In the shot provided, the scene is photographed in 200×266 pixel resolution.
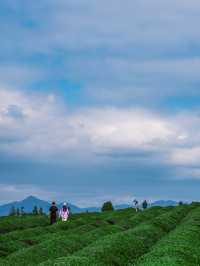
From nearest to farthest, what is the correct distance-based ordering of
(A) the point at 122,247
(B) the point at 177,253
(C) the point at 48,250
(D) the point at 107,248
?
(B) the point at 177,253
(D) the point at 107,248
(A) the point at 122,247
(C) the point at 48,250

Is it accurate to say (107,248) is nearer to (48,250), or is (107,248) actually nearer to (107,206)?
(48,250)

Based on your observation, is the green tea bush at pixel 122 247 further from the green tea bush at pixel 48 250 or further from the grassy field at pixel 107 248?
the green tea bush at pixel 48 250

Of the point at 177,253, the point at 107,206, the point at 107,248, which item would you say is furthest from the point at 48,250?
the point at 107,206

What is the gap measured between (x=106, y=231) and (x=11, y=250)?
490 inches

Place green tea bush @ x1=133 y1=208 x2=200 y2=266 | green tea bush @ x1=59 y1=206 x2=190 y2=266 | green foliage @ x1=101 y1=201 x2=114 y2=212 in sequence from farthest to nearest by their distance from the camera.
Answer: green foliage @ x1=101 y1=201 x2=114 y2=212, green tea bush @ x1=59 y1=206 x2=190 y2=266, green tea bush @ x1=133 y1=208 x2=200 y2=266

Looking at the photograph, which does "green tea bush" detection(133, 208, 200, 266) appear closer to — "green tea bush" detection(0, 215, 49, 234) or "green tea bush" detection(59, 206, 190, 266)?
"green tea bush" detection(59, 206, 190, 266)

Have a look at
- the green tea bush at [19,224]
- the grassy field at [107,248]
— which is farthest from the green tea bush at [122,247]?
the green tea bush at [19,224]

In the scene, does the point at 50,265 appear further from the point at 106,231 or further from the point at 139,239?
the point at 106,231

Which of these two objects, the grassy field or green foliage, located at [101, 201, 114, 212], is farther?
green foliage, located at [101, 201, 114, 212]

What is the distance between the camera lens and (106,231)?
53.6 m

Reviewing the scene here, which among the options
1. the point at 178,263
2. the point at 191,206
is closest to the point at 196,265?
the point at 178,263

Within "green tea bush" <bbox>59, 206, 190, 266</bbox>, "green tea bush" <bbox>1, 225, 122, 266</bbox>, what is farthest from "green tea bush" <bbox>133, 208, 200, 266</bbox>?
"green tea bush" <bbox>1, 225, 122, 266</bbox>

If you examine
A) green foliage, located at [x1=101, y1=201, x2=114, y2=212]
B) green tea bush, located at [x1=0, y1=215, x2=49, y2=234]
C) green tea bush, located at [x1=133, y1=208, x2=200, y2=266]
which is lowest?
green tea bush, located at [x1=133, y1=208, x2=200, y2=266]

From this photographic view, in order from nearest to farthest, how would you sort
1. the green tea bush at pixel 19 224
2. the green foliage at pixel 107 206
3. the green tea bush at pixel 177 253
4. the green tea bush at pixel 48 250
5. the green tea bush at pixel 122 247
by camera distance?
1. the green tea bush at pixel 177 253
2. the green tea bush at pixel 122 247
3. the green tea bush at pixel 48 250
4. the green tea bush at pixel 19 224
5. the green foliage at pixel 107 206
